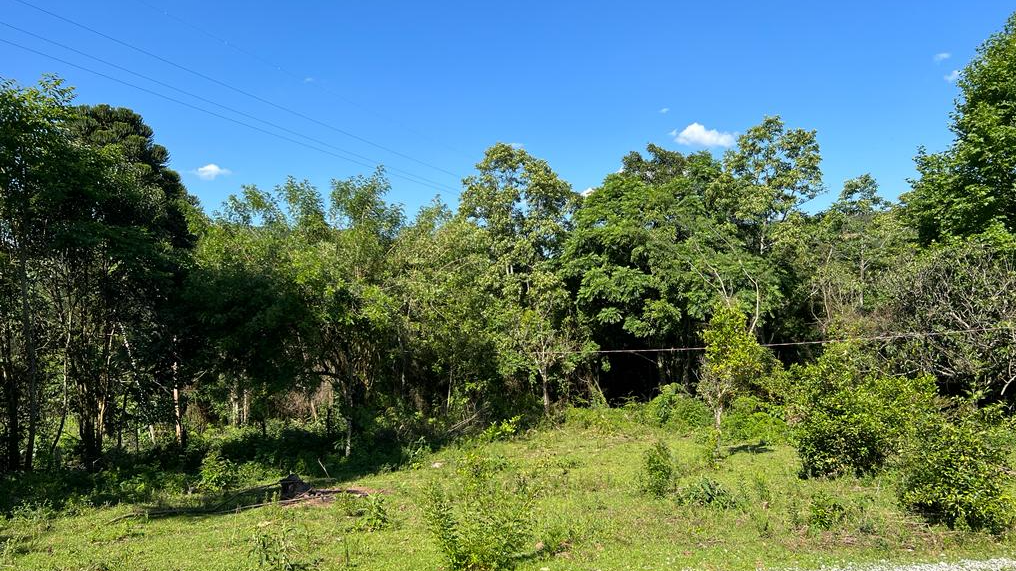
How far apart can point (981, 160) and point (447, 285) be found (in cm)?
1495

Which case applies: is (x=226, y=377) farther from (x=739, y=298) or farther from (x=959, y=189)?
(x=959, y=189)

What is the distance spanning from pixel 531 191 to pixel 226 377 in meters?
12.6

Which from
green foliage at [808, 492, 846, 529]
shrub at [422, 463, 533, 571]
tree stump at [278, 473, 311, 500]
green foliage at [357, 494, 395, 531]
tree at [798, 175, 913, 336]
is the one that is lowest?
tree stump at [278, 473, 311, 500]

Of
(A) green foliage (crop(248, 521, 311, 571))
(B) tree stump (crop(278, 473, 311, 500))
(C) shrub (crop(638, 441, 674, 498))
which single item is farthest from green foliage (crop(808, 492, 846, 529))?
(B) tree stump (crop(278, 473, 311, 500))

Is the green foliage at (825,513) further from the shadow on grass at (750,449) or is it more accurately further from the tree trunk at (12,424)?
the tree trunk at (12,424)

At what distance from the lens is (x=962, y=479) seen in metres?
6.59

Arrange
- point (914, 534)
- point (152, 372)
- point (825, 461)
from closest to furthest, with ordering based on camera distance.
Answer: point (914, 534) < point (825, 461) < point (152, 372)

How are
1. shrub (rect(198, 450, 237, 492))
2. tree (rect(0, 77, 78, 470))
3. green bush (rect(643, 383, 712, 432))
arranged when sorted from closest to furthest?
1. tree (rect(0, 77, 78, 470))
2. shrub (rect(198, 450, 237, 492))
3. green bush (rect(643, 383, 712, 432))

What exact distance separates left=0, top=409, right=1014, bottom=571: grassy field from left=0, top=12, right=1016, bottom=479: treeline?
A: 3.61 meters

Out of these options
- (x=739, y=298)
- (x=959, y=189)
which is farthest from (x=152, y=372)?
(x=959, y=189)

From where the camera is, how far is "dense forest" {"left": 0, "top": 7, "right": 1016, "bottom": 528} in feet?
38.2

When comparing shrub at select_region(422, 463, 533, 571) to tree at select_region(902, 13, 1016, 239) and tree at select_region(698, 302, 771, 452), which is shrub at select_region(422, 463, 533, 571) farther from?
tree at select_region(902, 13, 1016, 239)

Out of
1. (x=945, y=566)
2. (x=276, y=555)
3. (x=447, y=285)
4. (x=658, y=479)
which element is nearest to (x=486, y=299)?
(x=447, y=285)

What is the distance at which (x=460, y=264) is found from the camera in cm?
1758
